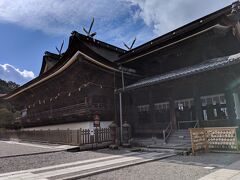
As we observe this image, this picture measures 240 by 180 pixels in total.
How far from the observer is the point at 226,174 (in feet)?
19.3

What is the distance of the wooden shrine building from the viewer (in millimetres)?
11953

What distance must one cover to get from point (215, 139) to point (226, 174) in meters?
4.28

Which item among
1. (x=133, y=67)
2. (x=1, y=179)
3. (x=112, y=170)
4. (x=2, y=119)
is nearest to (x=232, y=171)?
(x=112, y=170)

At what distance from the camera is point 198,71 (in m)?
10.9

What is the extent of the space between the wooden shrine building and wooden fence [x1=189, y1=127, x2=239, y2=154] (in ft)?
6.26

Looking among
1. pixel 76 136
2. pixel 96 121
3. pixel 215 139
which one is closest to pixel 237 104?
pixel 215 139

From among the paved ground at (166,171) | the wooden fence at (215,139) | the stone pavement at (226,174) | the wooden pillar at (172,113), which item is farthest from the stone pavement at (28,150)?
the stone pavement at (226,174)

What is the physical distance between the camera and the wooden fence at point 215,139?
9.37m

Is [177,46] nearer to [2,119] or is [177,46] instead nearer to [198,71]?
[198,71]

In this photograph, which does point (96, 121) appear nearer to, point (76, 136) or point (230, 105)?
point (76, 136)

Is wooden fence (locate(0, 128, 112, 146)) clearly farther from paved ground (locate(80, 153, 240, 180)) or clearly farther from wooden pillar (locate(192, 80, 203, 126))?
paved ground (locate(80, 153, 240, 180))

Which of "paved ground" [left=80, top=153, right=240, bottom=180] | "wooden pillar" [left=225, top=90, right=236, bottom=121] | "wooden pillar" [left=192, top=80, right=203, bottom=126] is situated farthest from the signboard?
"wooden pillar" [left=225, top=90, right=236, bottom=121]

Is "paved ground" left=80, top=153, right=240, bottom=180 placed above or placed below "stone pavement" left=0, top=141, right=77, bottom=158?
below

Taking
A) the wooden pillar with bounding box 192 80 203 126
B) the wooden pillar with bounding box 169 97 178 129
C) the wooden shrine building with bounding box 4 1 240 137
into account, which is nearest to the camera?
the wooden shrine building with bounding box 4 1 240 137
